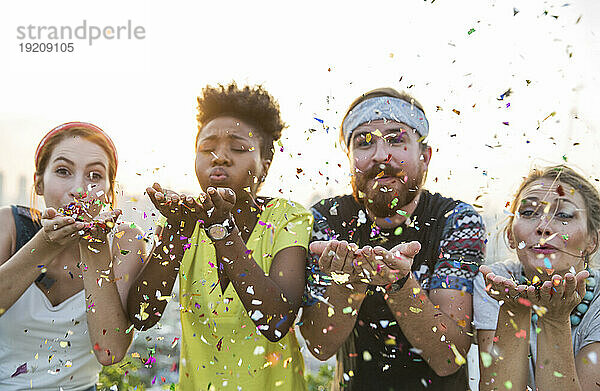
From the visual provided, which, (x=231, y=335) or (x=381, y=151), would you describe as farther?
(x=381, y=151)

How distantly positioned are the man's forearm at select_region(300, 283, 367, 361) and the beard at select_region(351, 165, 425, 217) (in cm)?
38

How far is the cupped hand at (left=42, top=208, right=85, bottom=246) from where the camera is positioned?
65.4 inches

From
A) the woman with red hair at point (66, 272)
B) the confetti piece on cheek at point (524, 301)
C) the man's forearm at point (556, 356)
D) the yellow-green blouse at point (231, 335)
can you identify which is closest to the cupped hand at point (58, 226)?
the woman with red hair at point (66, 272)

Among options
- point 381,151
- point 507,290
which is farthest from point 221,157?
point 507,290

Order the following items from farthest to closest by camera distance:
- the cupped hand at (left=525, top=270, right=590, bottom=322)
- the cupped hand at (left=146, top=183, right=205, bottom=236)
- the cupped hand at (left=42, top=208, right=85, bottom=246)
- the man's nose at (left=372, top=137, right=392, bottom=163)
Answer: the man's nose at (left=372, top=137, right=392, bottom=163), the cupped hand at (left=42, top=208, right=85, bottom=246), the cupped hand at (left=146, top=183, right=205, bottom=236), the cupped hand at (left=525, top=270, right=590, bottom=322)

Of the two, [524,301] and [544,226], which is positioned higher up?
[544,226]

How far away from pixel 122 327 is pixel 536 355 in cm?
141

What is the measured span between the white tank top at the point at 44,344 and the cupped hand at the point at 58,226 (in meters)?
0.27

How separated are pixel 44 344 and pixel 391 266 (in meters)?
1.26

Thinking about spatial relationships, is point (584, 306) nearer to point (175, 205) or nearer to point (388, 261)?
point (388, 261)

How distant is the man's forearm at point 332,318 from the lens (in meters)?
1.60

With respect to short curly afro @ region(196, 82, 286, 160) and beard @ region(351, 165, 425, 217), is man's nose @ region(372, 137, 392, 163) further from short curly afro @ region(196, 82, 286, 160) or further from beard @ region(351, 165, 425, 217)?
short curly afro @ region(196, 82, 286, 160)

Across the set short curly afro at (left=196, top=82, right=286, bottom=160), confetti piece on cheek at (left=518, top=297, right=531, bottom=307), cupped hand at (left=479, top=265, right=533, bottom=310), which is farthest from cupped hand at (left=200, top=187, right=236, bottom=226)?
confetti piece on cheek at (left=518, top=297, right=531, bottom=307)

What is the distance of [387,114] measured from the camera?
72.7 inches
